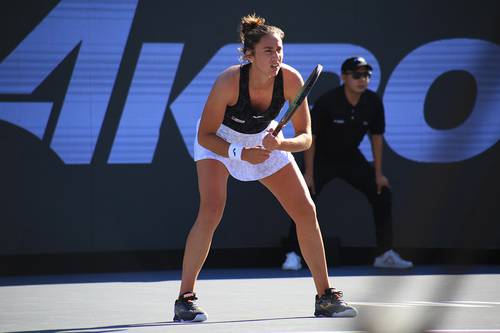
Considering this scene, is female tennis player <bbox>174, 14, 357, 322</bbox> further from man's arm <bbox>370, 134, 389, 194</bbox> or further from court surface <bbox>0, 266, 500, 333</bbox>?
man's arm <bbox>370, 134, 389, 194</bbox>

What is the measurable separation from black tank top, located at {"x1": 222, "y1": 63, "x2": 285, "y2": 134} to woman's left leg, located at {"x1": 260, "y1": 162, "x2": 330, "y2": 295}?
32 centimetres

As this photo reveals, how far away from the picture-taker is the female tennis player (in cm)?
577

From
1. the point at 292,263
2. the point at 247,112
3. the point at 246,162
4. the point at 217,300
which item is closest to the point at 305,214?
the point at 246,162

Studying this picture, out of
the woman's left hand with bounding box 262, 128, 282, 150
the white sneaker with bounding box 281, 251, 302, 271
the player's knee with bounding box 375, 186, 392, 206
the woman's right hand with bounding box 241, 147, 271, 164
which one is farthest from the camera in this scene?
the player's knee with bounding box 375, 186, 392, 206

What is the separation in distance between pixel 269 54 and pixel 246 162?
642 millimetres

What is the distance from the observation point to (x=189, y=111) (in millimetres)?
9492

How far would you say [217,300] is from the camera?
709 cm

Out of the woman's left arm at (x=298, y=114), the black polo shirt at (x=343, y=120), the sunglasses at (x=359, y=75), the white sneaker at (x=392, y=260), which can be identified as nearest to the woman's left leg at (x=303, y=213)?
the woman's left arm at (x=298, y=114)

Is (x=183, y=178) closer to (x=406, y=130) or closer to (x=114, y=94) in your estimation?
(x=114, y=94)

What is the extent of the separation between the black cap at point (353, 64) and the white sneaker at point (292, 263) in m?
1.77

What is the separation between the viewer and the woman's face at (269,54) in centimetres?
571

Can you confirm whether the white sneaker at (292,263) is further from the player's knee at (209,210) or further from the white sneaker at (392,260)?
the player's knee at (209,210)

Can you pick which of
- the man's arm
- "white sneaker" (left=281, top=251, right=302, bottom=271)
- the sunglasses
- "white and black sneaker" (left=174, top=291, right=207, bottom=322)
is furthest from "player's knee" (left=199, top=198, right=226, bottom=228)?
the man's arm

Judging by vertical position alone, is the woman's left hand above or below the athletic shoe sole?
above
